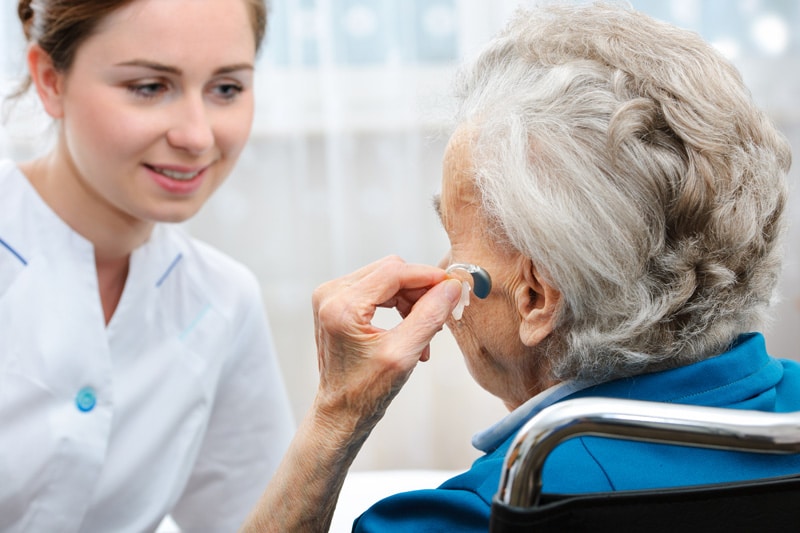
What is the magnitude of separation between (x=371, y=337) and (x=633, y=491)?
349mm

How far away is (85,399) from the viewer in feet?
4.68

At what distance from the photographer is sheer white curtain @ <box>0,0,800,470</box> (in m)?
2.42

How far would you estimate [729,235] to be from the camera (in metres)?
0.94

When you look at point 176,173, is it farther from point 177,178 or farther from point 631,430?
point 631,430

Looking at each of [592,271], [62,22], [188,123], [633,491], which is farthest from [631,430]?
[62,22]

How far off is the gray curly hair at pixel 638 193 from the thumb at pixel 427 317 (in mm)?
94

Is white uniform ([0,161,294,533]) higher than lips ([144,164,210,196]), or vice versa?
lips ([144,164,210,196])

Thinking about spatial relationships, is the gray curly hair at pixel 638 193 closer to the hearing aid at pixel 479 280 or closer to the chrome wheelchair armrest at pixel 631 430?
the hearing aid at pixel 479 280

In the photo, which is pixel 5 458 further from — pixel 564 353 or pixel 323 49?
pixel 323 49

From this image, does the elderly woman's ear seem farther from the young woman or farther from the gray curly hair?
the young woman

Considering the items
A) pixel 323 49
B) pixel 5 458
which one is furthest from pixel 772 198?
pixel 323 49

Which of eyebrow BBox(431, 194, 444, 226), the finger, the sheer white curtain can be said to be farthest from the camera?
the sheer white curtain

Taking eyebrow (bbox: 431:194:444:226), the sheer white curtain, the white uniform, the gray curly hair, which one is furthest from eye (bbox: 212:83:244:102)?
the sheer white curtain

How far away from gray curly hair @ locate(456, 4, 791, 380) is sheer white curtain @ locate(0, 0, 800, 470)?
142cm
